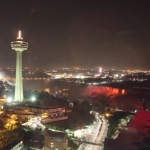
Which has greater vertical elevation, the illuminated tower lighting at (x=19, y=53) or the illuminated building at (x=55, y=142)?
the illuminated tower lighting at (x=19, y=53)

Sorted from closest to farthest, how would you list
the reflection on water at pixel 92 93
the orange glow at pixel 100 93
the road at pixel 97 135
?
the road at pixel 97 135, the reflection on water at pixel 92 93, the orange glow at pixel 100 93

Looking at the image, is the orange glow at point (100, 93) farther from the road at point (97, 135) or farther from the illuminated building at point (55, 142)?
the illuminated building at point (55, 142)

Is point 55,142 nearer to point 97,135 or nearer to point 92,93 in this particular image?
point 97,135

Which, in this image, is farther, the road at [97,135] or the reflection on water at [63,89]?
the reflection on water at [63,89]

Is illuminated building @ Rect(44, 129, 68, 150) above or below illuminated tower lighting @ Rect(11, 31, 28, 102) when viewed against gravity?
below

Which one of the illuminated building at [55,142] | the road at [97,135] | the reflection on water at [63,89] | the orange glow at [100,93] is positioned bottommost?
the orange glow at [100,93]

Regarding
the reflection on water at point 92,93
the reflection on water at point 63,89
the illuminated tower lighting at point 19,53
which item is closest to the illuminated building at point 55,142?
the illuminated tower lighting at point 19,53

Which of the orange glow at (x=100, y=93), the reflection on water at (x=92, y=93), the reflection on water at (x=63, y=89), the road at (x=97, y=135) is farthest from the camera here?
the orange glow at (x=100, y=93)

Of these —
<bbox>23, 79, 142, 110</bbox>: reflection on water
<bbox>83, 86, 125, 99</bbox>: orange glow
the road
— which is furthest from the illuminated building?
<bbox>83, 86, 125, 99</bbox>: orange glow

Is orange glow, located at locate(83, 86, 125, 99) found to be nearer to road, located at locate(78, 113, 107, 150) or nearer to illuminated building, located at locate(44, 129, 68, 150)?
road, located at locate(78, 113, 107, 150)

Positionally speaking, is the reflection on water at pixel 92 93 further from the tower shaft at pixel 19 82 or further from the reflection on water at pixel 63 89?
the tower shaft at pixel 19 82

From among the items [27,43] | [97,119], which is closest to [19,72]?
[27,43]

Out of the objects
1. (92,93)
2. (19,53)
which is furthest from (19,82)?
(92,93)
